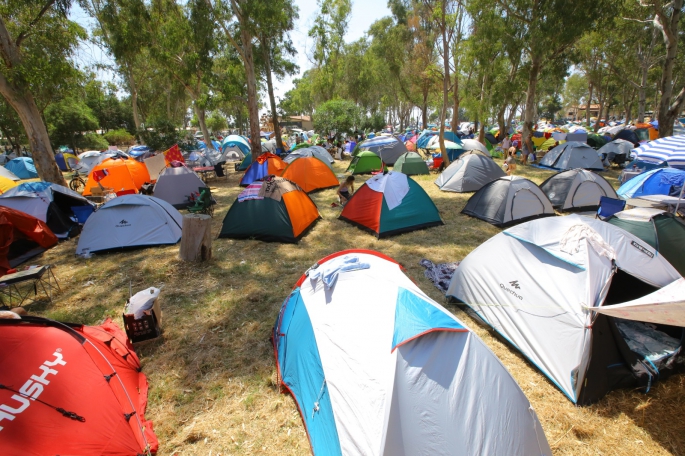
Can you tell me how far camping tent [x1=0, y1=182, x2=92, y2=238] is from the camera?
8255mm

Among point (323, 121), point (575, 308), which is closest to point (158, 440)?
point (575, 308)

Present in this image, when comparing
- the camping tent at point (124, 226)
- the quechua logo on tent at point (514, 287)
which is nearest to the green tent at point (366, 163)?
the camping tent at point (124, 226)

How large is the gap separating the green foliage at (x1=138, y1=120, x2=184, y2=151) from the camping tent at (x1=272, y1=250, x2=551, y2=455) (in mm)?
20230

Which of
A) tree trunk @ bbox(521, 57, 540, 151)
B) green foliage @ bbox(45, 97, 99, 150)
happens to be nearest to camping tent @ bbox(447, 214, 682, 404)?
tree trunk @ bbox(521, 57, 540, 151)

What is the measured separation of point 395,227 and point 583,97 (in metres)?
83.1

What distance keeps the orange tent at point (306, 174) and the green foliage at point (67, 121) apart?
776 inches

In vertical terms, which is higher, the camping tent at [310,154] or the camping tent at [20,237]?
the camping tent at [310,154]

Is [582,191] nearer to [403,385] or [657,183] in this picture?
[657,183]

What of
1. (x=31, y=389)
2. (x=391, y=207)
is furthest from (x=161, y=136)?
(x=31, y=389)

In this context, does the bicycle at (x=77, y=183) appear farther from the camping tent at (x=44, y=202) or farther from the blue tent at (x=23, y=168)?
the camping tent at (x=44, y=202)

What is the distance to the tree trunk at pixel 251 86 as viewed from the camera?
13.9 m

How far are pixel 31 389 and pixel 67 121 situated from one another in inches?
1126

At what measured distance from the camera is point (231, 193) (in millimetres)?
13102

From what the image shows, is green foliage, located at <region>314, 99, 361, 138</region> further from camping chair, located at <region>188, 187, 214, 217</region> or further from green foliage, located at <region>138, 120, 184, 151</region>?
camping chair, located at <region>188, 187, 214, 217</region>
